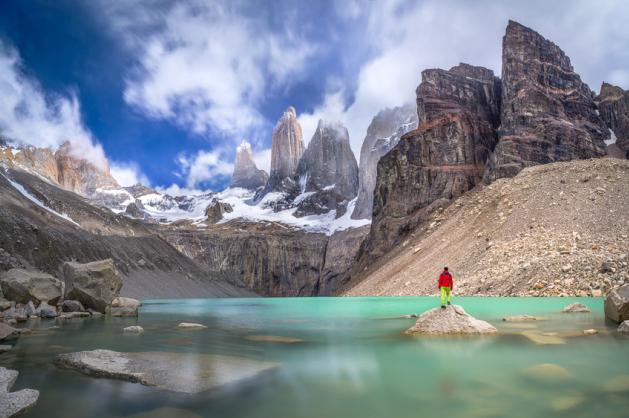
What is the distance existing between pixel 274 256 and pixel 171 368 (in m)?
172

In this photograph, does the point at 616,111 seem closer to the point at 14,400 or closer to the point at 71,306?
the point at 71,306

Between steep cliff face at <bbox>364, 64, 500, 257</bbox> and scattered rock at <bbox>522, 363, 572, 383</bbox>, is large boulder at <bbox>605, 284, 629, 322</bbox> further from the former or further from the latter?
steep cliff face at <bbox>364, 64, 500, 257</bbox>

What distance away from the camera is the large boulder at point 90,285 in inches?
1286

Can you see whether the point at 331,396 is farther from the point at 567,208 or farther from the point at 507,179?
the point at 507,179

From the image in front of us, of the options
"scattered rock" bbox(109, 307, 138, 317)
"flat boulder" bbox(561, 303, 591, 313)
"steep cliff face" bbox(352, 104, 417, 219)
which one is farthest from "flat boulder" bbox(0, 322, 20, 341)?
"steep cliff face" bbox(352, 104, 417, 219)

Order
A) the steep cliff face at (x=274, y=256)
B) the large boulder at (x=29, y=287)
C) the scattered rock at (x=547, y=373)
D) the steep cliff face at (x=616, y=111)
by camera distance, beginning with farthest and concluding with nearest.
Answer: the steep cliff face at (x=274, y=256)
the steep cliff face at (x=616, y=111)
the large boulder at (x=29, y=287)
the scattered rock at (x=547, y=373)

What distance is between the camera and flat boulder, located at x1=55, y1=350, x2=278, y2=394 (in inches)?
346

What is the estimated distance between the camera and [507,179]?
72.9 m

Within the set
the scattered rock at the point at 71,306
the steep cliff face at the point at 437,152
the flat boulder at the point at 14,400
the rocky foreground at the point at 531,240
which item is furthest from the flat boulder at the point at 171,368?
the steep cliff face at the point at 437,152

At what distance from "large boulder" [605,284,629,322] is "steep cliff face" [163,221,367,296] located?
151 m

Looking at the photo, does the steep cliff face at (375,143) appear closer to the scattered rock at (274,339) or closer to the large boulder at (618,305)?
the large boulder at (618,305)

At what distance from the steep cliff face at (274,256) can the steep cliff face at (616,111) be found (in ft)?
294

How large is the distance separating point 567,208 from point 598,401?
166 feet

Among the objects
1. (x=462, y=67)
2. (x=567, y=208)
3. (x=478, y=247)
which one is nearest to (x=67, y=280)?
(x=478, y=247)
